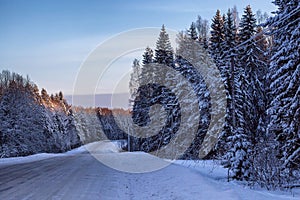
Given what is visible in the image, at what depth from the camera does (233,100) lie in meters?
14.1

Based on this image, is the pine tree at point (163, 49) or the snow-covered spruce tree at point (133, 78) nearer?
the pine tree at point (163, 49)

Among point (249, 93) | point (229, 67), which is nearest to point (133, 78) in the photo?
point (249, 93)

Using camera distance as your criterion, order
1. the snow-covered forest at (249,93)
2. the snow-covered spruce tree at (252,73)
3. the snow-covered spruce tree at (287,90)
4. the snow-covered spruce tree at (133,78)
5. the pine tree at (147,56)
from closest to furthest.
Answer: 1. the snow-covered forest at (249,93)
2. the snow-covered spruce tree at (287,90)
3. the snow-covered spruce tree at (252,73)
4. the pine tree at (147,56)
5. the snow-covered spruce tree at (133,78)

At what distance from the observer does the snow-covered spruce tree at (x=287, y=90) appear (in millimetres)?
14266

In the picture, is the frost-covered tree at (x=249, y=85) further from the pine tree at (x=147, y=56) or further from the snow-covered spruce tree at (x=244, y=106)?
the pine tree at (x=147, y=56)

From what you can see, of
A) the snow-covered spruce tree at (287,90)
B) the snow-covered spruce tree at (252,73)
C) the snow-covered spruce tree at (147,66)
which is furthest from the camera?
the snow-covered spruce tree at (147,66)

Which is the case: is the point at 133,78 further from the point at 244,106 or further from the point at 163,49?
the point at 244,106

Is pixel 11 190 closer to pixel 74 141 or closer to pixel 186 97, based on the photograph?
pixel 186 97

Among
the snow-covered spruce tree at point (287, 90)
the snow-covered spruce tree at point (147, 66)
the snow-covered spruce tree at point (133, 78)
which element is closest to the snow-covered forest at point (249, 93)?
the snow-covered spruce tree at point (287, 90)

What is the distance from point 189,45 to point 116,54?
856cm

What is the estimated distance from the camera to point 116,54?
30.3 meters

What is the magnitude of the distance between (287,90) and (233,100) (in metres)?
2.93

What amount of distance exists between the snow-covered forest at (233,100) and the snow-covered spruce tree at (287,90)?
43 millimetres

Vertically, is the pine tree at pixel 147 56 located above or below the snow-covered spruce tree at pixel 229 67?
above
